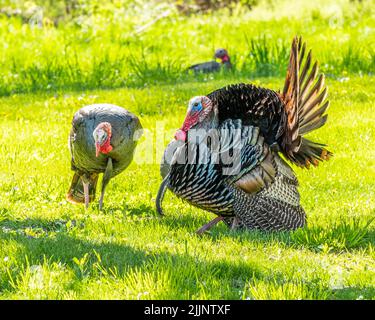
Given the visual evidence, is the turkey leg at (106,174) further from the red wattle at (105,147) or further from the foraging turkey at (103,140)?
the red wattle at (105,147)

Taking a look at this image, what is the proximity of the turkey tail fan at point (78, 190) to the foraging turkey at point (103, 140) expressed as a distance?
2cm

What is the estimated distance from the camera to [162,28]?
53.2 ft

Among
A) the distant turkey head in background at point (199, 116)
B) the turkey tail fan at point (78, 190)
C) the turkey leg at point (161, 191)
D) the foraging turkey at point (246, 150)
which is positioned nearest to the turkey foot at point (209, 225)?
the foraging turkey at point (246, 150)

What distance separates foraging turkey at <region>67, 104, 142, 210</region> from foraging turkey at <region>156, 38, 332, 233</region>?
91 centimetres

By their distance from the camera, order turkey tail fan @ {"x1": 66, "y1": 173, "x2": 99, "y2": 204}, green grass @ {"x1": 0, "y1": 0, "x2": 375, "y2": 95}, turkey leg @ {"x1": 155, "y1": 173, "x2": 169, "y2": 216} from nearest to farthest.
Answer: turkey leg @ {"x1": 155, "y1": 173, "x2": 169, "y2": 216}, turkey tail fan @ {"x1": 66, "y1": 173, "x2": 99, "y2": 204}, green grass @ {"x1": 0, "y1": 0, "x2": 375, "y2": 95}

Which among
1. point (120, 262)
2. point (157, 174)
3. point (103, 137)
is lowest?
point (157, 174)

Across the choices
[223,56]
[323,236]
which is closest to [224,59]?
[223,56]

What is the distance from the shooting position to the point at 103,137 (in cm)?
714

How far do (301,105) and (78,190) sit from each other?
7.86ft

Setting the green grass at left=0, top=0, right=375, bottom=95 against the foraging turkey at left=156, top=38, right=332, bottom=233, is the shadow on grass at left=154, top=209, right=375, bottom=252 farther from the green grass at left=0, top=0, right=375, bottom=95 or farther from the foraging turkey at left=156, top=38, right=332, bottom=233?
the green grass at left=0, top=0, right=375, bottom=95

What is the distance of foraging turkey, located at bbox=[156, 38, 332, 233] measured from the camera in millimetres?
6234

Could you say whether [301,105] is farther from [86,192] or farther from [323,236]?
[86,192]

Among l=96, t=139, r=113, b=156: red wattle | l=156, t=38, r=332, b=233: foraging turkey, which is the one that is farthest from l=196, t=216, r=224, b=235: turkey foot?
l=96, t=139, r=113, b=156: red wattle
